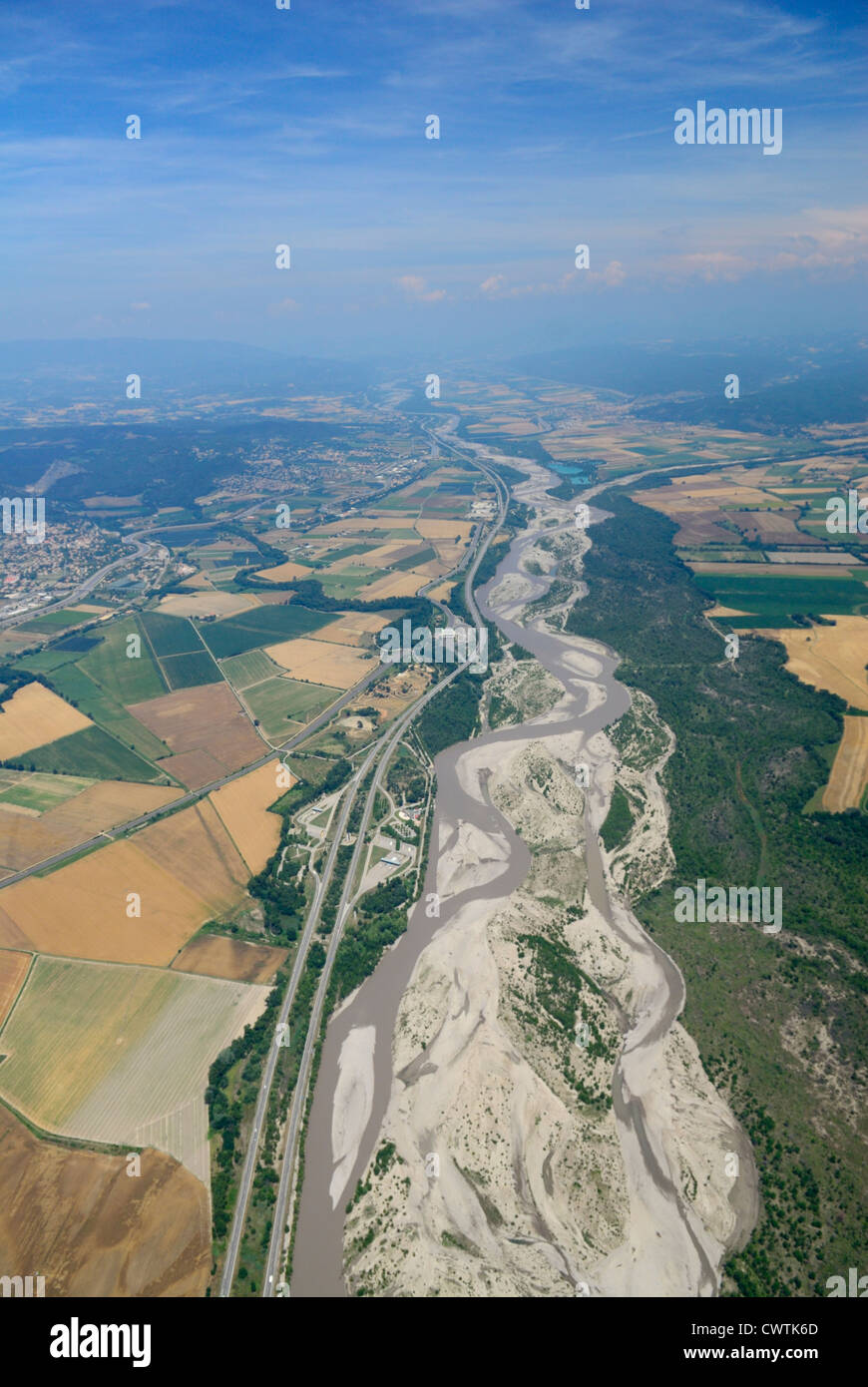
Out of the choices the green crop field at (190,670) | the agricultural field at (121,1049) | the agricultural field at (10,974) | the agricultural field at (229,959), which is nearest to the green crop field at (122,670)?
the green crop field at (190,670)

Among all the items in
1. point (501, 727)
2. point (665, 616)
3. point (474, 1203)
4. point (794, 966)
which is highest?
point (665, 616)

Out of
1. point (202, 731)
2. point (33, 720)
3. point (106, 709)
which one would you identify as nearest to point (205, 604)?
point (106, 709)

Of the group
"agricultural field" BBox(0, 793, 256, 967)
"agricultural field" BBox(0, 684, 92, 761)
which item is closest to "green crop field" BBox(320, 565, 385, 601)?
"agricultural field" BBox(0, 684, 92, 761)

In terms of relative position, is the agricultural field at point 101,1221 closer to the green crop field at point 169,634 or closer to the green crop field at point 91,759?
the green crop field at point 91,759

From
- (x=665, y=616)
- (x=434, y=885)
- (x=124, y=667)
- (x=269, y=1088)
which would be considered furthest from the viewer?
(x=665, y=616)

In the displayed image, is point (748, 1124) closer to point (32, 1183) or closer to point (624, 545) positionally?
point (32, 1183)

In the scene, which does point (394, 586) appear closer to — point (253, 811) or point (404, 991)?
point (253, 811)

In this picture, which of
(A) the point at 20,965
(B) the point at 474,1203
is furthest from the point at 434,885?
(A) the point at 20,965
